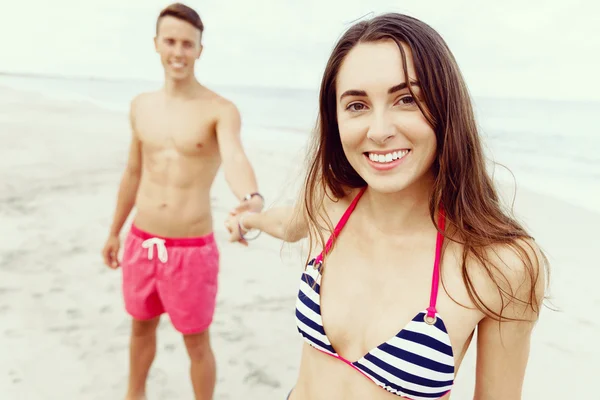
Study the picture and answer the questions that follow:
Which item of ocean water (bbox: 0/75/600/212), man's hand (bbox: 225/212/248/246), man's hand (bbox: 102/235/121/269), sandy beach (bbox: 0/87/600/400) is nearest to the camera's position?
man's hand (bbox: 225/212/248/246)

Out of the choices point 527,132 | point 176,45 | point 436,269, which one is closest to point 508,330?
point 436,269

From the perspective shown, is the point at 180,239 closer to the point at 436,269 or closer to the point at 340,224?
the point at 340,224

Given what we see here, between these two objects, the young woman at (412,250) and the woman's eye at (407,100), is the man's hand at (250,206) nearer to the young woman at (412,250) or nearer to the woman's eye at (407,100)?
the young woman at (412,250)

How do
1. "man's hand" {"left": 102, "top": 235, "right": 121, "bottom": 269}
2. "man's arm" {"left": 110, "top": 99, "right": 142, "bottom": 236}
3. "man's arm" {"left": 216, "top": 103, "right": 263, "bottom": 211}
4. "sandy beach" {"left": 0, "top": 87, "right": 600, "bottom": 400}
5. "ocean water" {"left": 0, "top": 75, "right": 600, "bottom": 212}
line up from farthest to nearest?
"ocean water" {"left": 0, "top": 75, "right": 600, "bottom": 212} < "sandy beach" {"left": 0, "top": 87, "right": 600, "bottom": 400} < "man's hand" {"left": 102, "top": 235, "right": 121, "bottom": 269} < "man's arm" {"left": 110, "top": 99, "right": 142, "bottom": 236} < "man's arm" {"left": 216, "top": 103, "right": 263, "bottom": 211}

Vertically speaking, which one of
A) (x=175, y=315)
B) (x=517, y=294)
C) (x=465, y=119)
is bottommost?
(x=175, y=315)

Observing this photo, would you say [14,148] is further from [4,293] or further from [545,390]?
[545,390]

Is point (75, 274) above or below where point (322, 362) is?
below

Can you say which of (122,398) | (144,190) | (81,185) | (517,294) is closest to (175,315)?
(144,190)

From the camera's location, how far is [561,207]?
907 cm

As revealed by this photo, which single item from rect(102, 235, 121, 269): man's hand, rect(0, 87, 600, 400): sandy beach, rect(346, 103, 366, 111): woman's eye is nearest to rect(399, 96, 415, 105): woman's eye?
rect(346, 103, 366, 111): woman's eye

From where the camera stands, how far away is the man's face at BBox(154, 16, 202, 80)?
2.65m

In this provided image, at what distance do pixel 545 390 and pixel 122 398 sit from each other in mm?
3073

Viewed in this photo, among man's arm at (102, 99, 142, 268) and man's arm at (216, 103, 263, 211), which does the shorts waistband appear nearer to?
man's arm at (102, 99, 142, 268)

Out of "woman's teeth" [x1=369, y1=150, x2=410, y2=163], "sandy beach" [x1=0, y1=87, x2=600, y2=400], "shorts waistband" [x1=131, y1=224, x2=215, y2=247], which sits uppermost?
"woman's teeth" [x1=369, y1=150, x2=410, y2=163]
